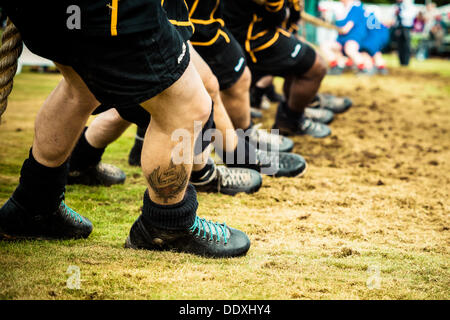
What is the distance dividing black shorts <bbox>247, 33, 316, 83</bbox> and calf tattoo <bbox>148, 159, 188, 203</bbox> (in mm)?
2122

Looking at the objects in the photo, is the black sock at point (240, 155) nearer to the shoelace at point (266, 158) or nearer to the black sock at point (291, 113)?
the shoelace at point (266, 158)

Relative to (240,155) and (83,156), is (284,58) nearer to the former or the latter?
(240,155)

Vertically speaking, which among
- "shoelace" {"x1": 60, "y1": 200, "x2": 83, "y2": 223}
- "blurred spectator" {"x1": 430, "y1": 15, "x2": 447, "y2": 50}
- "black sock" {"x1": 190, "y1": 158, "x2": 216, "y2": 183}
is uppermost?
"shoelace" {"x1": 60, "y1": 200, "x2": 83, "y2": 223}

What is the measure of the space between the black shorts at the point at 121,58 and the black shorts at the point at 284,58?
222 cm

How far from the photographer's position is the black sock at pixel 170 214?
5.36 ft

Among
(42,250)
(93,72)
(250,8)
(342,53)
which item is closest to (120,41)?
(93,72)

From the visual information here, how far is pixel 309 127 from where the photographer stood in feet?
13.6

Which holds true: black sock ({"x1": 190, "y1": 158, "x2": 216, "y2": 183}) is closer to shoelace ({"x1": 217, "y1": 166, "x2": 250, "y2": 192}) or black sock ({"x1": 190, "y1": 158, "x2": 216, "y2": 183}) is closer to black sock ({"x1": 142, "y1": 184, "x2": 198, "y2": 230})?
shoelace ({"x1": 217, "y1": 166, "x2": 250, "y2": 192})

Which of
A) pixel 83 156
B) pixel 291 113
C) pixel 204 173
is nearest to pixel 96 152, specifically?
pixel 83 156

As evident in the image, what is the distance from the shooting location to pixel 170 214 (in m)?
1.64

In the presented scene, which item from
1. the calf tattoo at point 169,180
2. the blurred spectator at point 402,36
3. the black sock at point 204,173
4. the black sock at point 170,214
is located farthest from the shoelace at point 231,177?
the blurred spectator at point 402,36

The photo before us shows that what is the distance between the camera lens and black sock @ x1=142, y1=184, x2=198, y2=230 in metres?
1.63

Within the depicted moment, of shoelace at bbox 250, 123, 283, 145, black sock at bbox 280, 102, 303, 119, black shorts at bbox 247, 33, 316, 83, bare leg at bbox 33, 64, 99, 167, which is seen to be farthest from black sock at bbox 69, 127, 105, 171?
black sock at bbox 280, 102, 303, 119
